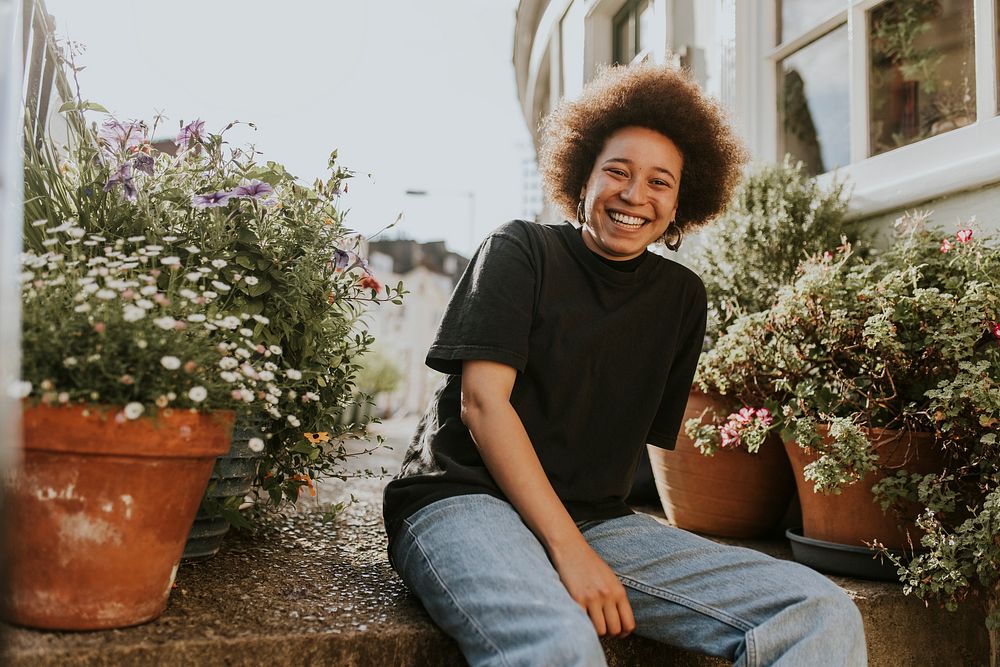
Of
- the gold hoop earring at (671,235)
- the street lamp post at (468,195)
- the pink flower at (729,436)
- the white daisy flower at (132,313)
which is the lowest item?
the pink flower at (729,436)

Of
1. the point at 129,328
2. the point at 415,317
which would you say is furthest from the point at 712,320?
the point at 415,317

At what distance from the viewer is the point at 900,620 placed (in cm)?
182

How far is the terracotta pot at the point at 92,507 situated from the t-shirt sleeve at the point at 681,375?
1.00 m

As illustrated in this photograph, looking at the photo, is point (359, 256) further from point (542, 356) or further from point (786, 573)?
point (786, 573)

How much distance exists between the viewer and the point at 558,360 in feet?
5.45

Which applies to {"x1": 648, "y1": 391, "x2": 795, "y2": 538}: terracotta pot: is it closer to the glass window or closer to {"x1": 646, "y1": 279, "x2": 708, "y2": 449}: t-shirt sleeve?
{"x1": 646, "y1": 279, "x2": 708, "y2": 449}: t-shirt sleeve

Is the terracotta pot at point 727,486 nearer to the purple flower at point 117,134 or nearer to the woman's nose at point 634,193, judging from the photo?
the woman's nose at point 634,193

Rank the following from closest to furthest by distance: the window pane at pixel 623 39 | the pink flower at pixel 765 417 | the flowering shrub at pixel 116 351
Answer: the flowering shrub at pixel 116 351 < the pink flower at pixel 765 417 < the window pane at pixel 623 39

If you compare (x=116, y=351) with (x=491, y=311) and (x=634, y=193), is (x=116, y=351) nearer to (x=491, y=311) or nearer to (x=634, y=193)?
(x=491, y=311)

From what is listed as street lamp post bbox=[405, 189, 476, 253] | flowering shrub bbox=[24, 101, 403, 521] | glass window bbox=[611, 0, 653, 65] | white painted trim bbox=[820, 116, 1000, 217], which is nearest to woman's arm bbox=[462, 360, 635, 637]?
flowering shrub bbox=[24, 101, 403, 521]

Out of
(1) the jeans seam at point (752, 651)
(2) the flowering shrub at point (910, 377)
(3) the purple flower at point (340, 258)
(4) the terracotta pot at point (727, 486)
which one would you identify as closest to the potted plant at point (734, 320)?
(4) the terracotta pot at point (727, 486)

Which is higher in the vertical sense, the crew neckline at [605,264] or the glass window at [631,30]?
the glass window at [631,30]

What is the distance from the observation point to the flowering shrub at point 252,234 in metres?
1.63

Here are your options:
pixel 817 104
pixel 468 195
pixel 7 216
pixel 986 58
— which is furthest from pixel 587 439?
pixel 468 195
